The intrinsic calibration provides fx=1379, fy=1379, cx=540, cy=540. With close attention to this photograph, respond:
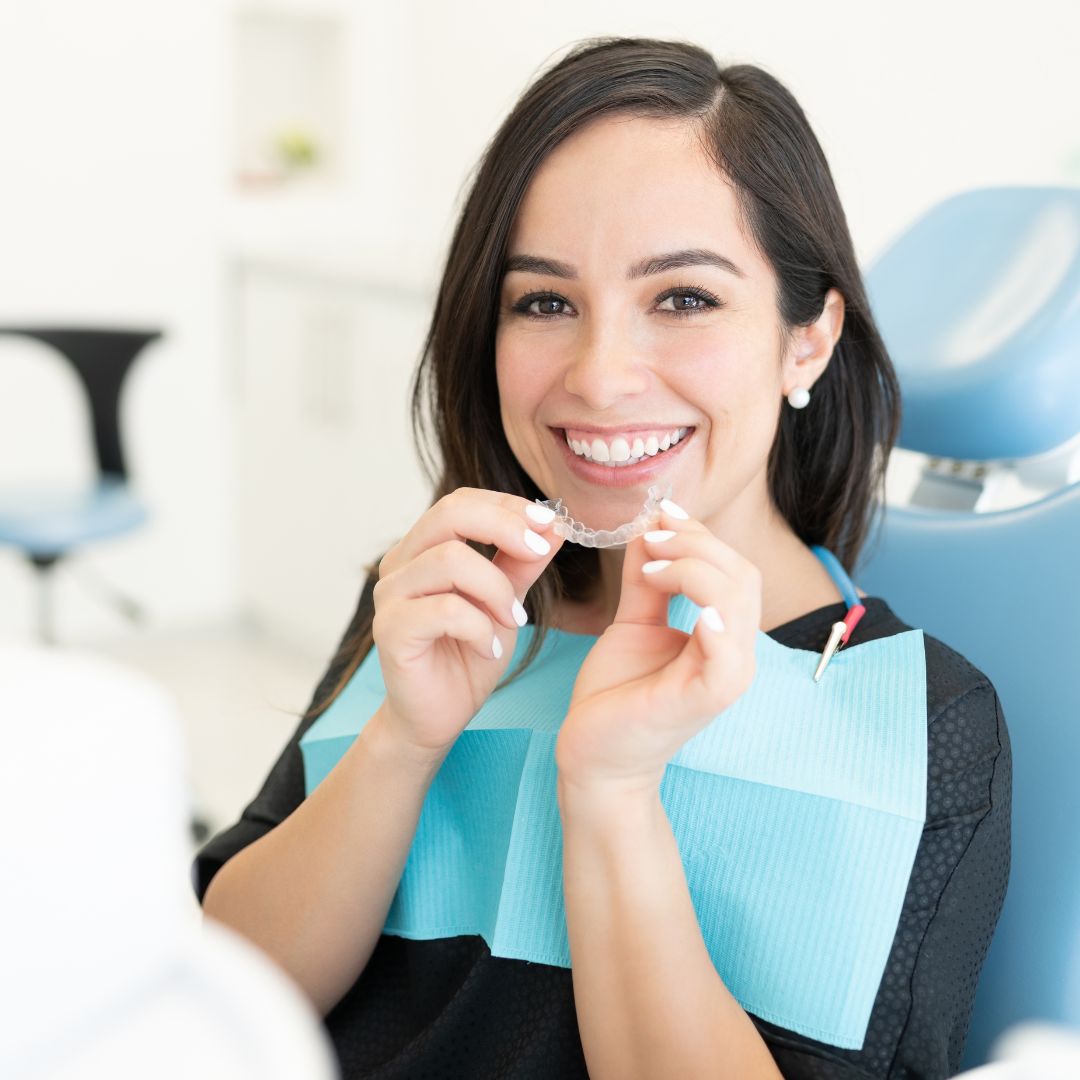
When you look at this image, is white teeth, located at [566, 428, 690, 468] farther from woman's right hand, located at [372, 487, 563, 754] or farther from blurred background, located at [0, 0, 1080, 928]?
blurred background, located at [0, 0, 1080, 928]

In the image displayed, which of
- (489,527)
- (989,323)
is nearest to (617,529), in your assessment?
(489,527)

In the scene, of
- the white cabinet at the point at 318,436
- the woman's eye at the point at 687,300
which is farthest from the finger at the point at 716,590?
the white cabinet at the point at 318,436

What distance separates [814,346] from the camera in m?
1.19

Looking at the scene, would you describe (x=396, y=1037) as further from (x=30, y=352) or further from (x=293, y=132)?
(x=293, y=132)

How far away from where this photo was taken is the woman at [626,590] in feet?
3.01

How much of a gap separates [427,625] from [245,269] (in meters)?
3.06

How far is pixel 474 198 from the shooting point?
115 cm

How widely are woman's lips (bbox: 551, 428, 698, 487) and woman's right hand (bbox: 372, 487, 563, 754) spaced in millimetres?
110

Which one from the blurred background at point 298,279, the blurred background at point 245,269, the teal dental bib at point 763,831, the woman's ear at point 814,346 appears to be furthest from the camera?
the blurred background at point 245,269

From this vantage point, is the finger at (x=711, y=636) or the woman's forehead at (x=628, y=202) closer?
the finger at (x=711, y=636)

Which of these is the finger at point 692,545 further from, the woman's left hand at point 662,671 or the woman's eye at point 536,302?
the woman's eye at point 536,302

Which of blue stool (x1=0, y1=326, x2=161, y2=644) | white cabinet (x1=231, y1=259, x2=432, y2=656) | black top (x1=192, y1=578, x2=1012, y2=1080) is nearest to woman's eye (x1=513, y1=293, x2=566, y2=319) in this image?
black top (x1=192, y1=578, x2=1012, y2=1080)

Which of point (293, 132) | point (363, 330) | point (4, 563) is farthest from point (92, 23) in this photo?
point (4, 563)

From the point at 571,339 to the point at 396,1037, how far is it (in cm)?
58
